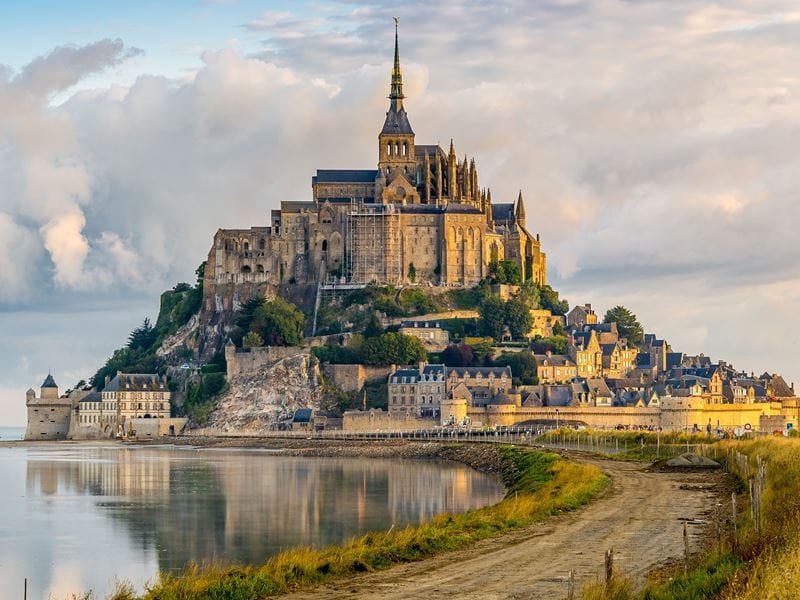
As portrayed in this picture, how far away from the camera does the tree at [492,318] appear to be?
11481 cm

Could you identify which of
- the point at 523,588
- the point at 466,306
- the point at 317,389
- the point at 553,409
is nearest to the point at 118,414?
the point at 317,389

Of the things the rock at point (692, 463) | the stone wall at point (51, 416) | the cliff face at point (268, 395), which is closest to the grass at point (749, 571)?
the rock at point (692, 463)

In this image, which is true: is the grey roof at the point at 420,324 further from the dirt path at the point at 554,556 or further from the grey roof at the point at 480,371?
the dirt path at the point at 554,556

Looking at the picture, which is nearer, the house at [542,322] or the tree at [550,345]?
the tree at [550,345]

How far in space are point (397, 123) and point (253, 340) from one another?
1113 inches

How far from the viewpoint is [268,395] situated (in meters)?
108

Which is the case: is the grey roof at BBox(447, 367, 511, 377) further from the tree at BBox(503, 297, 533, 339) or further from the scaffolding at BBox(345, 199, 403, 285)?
the scaffolding at BBox(345, 199, 403, 285)

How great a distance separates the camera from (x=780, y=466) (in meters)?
34.2

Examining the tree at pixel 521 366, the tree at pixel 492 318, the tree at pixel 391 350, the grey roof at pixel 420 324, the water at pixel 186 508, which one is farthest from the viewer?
the tree at pixel 492 318

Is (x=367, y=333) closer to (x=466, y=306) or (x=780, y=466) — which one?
(x=466, y=306)

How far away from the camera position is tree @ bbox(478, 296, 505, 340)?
114812 millimetres

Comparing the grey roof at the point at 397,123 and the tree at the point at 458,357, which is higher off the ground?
the grey roof at the point at 397,123

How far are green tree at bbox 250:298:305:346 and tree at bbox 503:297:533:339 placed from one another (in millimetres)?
17419

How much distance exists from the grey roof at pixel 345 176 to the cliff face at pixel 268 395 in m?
22.3
